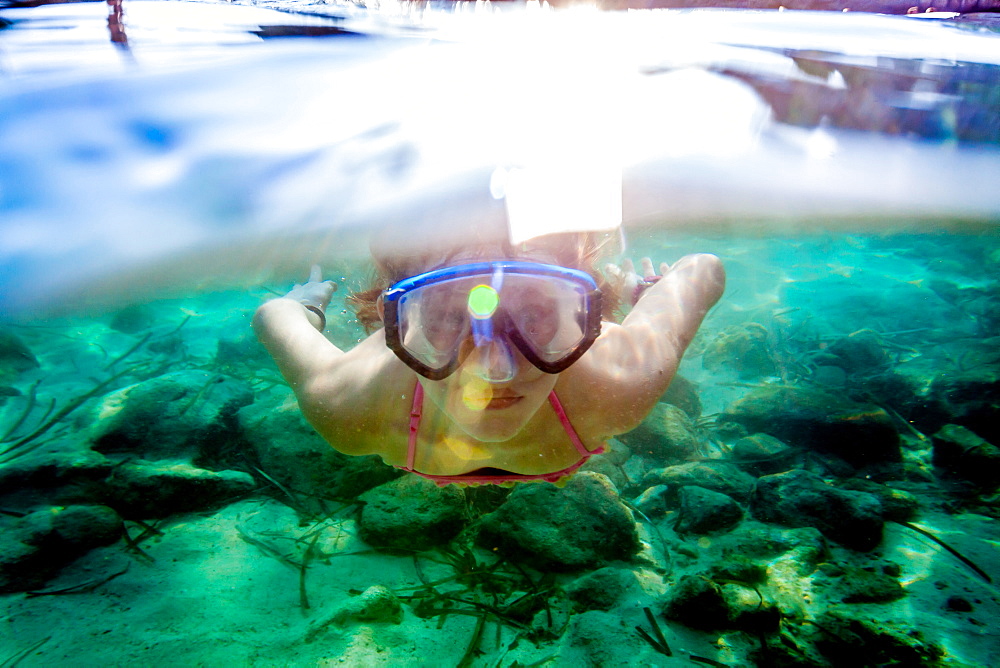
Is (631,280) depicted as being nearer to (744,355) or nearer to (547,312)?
(547,312)

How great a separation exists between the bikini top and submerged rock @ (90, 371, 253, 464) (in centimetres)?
325

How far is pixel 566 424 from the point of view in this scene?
3.65 m

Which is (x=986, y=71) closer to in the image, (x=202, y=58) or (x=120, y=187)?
(x=202, y=58)

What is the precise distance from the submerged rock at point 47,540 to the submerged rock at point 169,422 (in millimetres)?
1219

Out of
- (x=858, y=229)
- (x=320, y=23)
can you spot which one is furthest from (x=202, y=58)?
(x=858, y=229)

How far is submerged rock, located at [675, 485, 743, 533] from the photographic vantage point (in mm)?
4453

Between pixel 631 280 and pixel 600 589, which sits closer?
pixel 600 589

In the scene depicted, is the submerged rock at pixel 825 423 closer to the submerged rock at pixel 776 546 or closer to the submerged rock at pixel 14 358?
the submerged rock at pixel 776 546

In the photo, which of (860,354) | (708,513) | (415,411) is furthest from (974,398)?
(415,411)

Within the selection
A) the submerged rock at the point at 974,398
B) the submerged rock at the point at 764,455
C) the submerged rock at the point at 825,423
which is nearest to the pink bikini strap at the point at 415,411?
the submerged rock at the point at 764,455

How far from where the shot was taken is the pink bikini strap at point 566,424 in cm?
359

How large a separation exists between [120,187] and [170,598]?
361 cm

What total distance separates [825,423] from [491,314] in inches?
218

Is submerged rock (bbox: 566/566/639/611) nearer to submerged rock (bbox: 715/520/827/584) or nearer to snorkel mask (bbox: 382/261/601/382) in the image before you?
submerged rock (bbox: 715/520/827/584)
